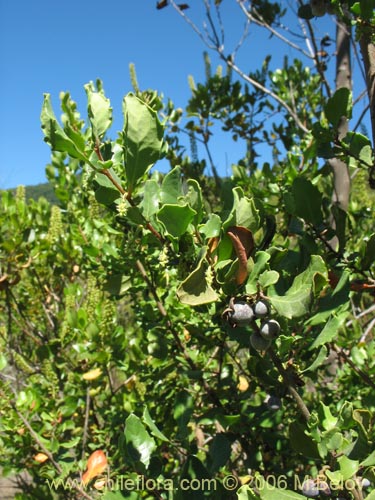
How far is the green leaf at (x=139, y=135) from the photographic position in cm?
69

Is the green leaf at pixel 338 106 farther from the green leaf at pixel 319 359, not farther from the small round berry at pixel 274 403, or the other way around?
the small round berry at pixel 274 403

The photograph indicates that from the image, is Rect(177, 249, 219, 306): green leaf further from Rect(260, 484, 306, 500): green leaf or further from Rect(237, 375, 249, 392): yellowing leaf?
Rect(237, 375, 249, 392): yellowing leaf

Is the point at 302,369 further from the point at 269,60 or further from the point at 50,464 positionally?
the point at 269,60

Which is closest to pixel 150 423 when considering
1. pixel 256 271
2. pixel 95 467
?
pixel 256 271

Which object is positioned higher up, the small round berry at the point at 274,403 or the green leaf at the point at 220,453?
the small round berry at the point at 274,403

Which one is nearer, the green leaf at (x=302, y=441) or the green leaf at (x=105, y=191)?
the green leaf at (x=105, y=191)

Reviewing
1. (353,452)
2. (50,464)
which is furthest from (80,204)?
(353,452)

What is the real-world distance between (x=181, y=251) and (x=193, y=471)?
572mm

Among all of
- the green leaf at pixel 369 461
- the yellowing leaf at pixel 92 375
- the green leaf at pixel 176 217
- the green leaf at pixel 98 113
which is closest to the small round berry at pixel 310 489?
the green leaf at pixel 369 461

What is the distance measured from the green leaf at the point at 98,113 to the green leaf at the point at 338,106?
0.56 metres

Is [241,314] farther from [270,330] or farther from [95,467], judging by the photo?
[95,467]

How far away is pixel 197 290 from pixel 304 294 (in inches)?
7.7

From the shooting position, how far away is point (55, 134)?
713 millimetres

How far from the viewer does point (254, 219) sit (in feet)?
2.44
